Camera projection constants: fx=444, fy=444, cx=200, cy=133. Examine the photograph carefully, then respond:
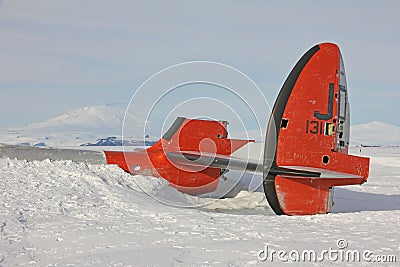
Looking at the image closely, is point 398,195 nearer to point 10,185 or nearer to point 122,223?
point 122,223

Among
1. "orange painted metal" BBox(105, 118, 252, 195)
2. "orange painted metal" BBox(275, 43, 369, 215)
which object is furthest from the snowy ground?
"orange painted metal" BBox(105, 118, 252, 195)

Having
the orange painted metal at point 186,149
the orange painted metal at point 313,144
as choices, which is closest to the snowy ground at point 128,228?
the orange painted metal at point 313,144

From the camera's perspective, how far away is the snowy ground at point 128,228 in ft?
15.1

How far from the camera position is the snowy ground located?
4.61m

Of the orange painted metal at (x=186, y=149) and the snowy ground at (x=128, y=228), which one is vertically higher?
the orange painted metal at (x=186, y=149)

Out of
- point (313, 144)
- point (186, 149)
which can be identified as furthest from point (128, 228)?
point (186, 149)

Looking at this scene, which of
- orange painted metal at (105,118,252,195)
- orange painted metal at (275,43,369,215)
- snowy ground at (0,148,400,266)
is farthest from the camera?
orange painted metal at (105,118,252,195)

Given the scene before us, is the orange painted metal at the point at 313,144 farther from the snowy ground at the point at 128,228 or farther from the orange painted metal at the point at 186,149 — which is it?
the orange painted metal at the point at 186,149

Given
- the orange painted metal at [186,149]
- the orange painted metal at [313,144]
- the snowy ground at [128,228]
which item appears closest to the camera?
the snowy ground at [128,228]

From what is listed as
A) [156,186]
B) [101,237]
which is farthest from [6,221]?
[156,186]

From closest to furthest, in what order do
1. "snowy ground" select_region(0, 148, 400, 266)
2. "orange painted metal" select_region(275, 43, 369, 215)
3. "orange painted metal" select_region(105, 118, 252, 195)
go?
"snowy ground" select_region(0, 148, 400, 266) < "orange painted metal" select_region(275, 43, 369, 215) < "orange painted metal" select_region(105, 118, 252, 195)

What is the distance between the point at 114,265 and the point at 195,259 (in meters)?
0.84

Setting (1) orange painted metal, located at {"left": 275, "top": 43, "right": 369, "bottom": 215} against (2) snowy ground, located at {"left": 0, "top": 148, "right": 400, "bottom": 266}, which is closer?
(2) snowy ground, located at {"left": 0, "top": 148, "right": 400, "bottom": 266}

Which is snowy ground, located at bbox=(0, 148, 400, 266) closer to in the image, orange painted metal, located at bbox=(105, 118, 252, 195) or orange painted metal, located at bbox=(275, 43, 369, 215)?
orange painted metal, located at bbox=(275, 43, 369, 215)
